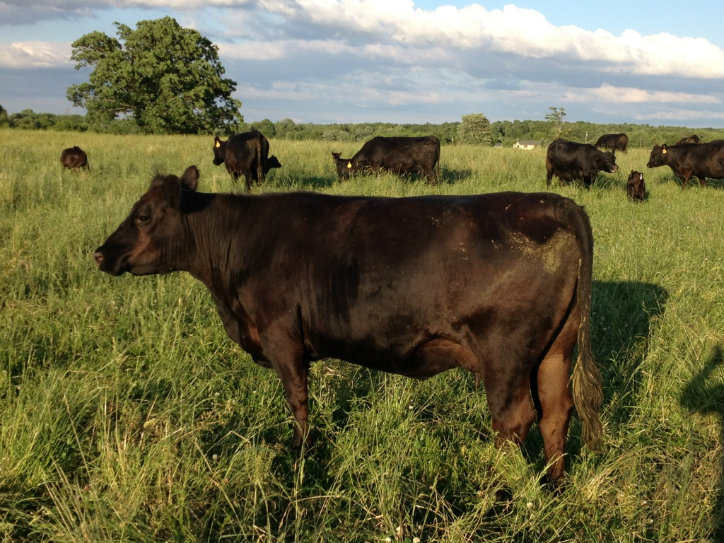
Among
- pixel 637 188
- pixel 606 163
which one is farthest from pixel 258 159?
pixel 606 163

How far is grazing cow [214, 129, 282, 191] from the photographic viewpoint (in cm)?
1409

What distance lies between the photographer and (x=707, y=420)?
13.8 feet

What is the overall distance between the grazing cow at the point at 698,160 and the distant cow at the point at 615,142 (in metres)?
17.4

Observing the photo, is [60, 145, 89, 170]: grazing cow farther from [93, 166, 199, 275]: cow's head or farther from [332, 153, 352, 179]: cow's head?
[93, 166, 199, 275]: cow's head

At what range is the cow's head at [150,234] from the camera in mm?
4113

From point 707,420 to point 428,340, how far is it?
2.49 meters

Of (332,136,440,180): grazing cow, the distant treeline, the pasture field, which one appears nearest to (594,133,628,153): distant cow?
the distant treeline

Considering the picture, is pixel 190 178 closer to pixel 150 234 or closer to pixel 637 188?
pixel 150 234

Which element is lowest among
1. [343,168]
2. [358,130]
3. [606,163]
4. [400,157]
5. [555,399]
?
[555,399]

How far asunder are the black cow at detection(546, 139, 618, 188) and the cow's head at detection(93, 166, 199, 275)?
1434cm

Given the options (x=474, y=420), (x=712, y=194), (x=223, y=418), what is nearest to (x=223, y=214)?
(x=223, y=418)

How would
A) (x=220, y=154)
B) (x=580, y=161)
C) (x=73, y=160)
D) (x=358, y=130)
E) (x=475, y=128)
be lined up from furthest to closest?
1. (x=475, y=128)
2. (x=358, y=130)
3. (x=580, y=161)
4. (x=220, y=154)
5. (x=73, y=160)

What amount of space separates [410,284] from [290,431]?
4.91 ft

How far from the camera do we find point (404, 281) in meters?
3.32
